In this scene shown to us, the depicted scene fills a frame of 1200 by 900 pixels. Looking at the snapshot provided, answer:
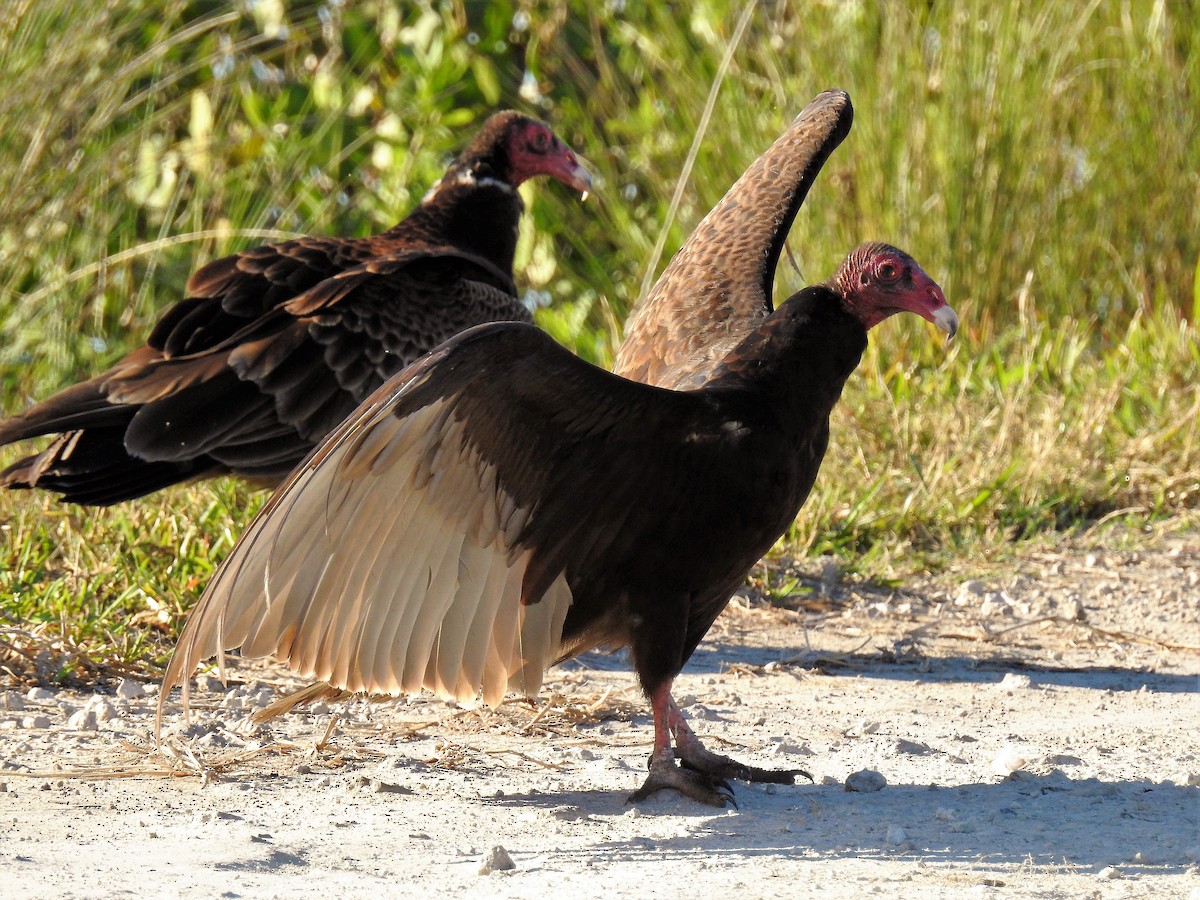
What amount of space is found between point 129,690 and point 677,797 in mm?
1282

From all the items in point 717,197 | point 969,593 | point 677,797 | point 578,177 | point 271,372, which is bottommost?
point 677,797

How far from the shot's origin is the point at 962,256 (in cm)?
698

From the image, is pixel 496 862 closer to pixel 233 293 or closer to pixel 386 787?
pixel 386 787

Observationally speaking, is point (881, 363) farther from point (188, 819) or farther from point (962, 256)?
point (188, 819)

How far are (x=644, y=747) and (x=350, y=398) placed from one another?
4.94 ft

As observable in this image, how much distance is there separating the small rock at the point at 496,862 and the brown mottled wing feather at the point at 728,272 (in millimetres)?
1206

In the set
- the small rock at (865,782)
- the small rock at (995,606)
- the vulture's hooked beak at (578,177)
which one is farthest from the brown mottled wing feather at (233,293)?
the small rock at (865,782)

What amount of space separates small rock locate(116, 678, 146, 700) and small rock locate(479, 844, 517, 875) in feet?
4.11

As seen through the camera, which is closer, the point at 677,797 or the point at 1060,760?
the point at 677,797

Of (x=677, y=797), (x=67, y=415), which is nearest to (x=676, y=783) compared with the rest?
(x=677, y=797)

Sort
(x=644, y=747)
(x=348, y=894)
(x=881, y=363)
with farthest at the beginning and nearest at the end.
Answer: (x=881, y=363) < (x=644, y=747) < (x=348, y=894)

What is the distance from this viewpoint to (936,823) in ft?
9.61

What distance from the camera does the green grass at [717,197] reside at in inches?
202

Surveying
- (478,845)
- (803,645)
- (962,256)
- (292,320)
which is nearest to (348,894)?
(478,845)
